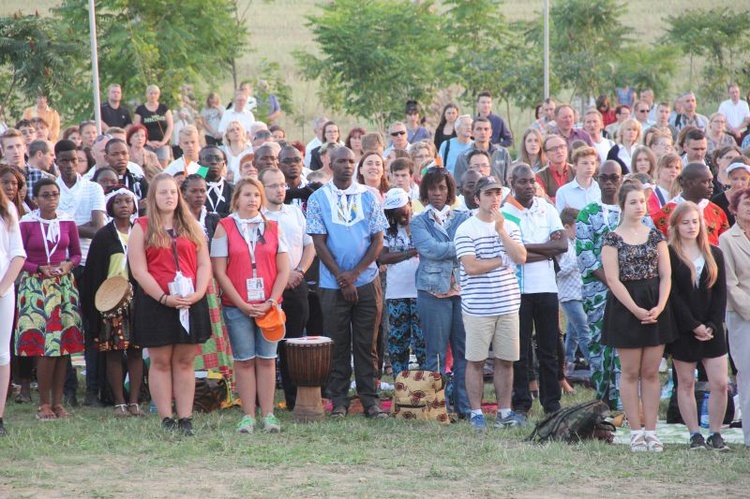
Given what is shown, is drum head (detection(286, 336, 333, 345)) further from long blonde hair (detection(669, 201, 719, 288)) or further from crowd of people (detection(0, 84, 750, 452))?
long blonde hair (detection(669, 201, 719, 288))

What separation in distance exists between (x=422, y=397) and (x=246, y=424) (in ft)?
4.76

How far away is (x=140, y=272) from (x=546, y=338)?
325 centimetres

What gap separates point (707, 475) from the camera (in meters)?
7.47

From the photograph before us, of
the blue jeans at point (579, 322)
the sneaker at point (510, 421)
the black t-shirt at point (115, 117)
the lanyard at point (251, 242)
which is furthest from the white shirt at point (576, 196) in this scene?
the black t-shirt at point (115, 117)

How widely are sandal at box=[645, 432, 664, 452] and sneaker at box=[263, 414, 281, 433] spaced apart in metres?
2.70

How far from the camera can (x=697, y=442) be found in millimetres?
8375

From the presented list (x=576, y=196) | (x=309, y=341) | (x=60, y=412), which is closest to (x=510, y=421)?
(x=309, y=341)

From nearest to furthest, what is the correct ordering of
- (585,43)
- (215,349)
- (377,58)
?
1. (215,349)
2. (377,58)
3. (585,43)

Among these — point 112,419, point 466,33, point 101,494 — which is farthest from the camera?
point 466,33

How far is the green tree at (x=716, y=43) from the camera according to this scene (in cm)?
3253

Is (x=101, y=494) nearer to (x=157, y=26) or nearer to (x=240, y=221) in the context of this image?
(x=240, y=221)

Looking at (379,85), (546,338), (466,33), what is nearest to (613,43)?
(466,33)

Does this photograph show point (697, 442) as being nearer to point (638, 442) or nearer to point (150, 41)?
point (638, 442)

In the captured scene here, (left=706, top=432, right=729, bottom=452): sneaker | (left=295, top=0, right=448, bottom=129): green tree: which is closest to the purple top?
(left=706, top=432, right=729, bottom=452): sneaker
